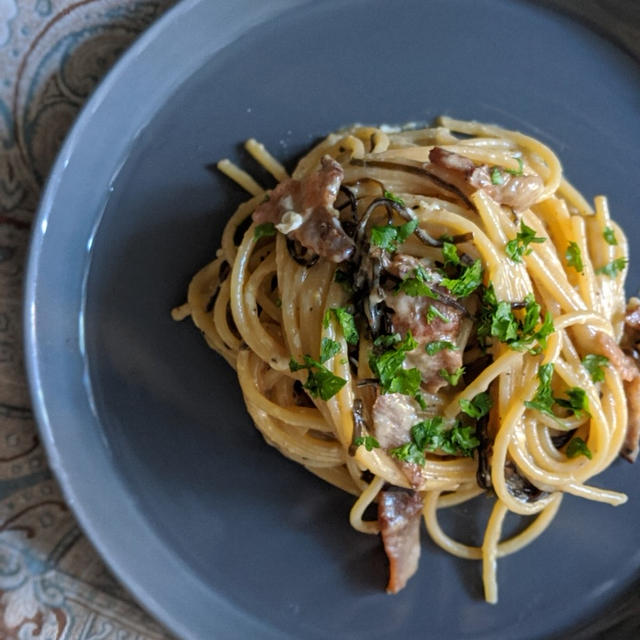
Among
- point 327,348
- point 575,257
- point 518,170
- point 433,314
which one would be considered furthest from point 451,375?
point 518,170

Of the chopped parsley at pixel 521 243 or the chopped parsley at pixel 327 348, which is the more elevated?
the chopped parsley at pixel 521 243

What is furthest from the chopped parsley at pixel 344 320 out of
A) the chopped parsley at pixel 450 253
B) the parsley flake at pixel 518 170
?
the parsley flake at pixel 518 170

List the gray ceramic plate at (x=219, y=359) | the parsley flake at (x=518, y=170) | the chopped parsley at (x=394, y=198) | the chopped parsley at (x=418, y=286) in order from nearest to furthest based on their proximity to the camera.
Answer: the chopped parsley at (x=418, y=286) < the chopped parsley at (x=394, y=198) < the parsley flake at (x=518, y=170) < the gray ceramic plate at (x=219, y=359)

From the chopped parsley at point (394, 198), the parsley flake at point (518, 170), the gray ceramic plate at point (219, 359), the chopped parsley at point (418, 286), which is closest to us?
the chopped parsley at point (418, 286)

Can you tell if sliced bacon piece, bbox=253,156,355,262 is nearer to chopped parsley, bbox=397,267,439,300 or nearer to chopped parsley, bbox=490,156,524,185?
chopped parsley, bbox=397,267,439,300

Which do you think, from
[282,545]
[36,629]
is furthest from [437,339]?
[36,629]

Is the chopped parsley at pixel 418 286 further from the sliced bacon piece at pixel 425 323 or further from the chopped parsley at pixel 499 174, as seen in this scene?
A: the chopped parsley at pixel 499 174

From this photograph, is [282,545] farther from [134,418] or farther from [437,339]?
[437,339]
